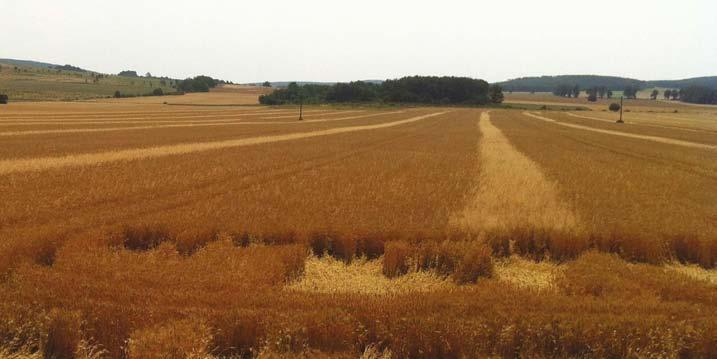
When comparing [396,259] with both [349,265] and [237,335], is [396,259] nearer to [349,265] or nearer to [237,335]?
[349,265]

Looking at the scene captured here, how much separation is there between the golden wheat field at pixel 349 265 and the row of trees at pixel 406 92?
137 metres

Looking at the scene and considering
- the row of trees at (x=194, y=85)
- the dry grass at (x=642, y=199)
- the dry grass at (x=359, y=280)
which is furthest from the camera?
the row of trees at (x=194, y=85)

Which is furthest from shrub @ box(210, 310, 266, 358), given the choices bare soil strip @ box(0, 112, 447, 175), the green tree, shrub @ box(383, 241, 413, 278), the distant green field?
the green tree

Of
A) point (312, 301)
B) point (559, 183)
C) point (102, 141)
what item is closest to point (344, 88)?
point (102, 141)

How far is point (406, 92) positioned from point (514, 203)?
146870 mm

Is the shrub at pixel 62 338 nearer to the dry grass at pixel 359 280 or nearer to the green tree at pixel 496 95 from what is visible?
the dry grass at pixel 359 280

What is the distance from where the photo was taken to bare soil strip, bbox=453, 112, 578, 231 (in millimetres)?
11203

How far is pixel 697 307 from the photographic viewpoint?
6.71 meters

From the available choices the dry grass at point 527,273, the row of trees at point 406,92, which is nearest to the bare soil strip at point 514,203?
the dry grass at point 527,273

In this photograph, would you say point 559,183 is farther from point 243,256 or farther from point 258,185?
point 243,256

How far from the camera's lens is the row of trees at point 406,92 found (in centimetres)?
15425

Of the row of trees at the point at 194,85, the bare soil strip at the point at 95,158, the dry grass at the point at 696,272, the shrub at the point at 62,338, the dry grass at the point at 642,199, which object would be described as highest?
the row of trees at the point at 194,85

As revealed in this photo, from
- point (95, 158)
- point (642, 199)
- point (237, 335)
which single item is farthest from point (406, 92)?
point (237, 335)

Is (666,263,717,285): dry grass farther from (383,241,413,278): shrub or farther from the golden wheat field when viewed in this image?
(383,241,413,278): shrub
